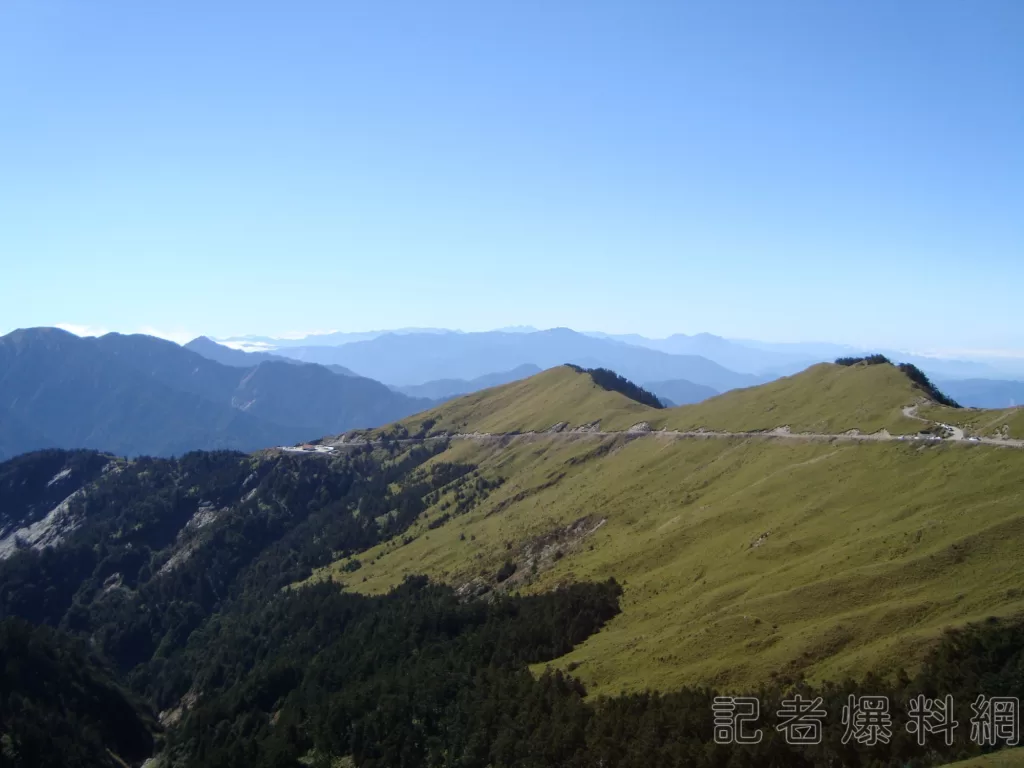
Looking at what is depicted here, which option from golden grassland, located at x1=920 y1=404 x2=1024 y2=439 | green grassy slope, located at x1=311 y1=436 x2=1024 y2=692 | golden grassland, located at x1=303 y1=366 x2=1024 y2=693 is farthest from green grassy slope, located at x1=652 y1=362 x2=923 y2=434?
green grassy slope, located at x1=311 y1=436 x2=1024 y2=692

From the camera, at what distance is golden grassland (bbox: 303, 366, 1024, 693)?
68.2 m

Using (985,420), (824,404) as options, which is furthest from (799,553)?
(824,404)

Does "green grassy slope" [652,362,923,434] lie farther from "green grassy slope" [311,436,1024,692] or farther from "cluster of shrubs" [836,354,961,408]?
"green grassy slope" [311,436,1024,692]

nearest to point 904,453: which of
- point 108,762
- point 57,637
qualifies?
point 108,762

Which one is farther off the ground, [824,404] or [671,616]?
[824,404]

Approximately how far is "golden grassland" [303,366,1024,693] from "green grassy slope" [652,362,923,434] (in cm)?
68

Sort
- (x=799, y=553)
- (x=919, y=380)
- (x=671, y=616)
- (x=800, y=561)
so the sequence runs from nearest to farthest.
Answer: (x=800, y=561), (x=671, y=616), (x=799, y=553), (x=919, y=380)

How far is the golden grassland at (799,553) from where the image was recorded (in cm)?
6825

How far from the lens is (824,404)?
154 m

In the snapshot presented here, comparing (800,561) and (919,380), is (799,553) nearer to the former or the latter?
(800,561)

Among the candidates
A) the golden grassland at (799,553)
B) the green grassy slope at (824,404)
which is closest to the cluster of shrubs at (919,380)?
the green grassy slope at (824,404)

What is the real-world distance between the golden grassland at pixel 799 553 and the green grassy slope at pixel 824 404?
68cm

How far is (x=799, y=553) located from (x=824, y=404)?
230 feet

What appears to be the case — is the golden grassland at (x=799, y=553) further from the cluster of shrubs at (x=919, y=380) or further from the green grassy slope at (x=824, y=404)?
the cluster of shrubs at (x=919, y=380)
